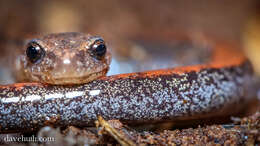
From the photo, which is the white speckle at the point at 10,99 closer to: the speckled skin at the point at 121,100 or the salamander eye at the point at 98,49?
the speckled skin at the point at 121,100

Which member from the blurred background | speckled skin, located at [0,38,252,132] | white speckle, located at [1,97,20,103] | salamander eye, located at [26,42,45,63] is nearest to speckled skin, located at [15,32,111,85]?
salamander eye, located at [26,42,45,63]

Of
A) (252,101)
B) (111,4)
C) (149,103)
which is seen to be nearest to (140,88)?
(149,103)

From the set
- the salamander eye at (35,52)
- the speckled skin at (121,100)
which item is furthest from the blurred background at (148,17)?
the speckled skin at (121,100)

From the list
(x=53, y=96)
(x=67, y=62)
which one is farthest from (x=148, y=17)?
(x=53, y=96)

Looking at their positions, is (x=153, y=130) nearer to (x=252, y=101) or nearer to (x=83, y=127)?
(x=83, y=127)

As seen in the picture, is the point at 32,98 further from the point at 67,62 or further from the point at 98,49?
the point at 98,49
